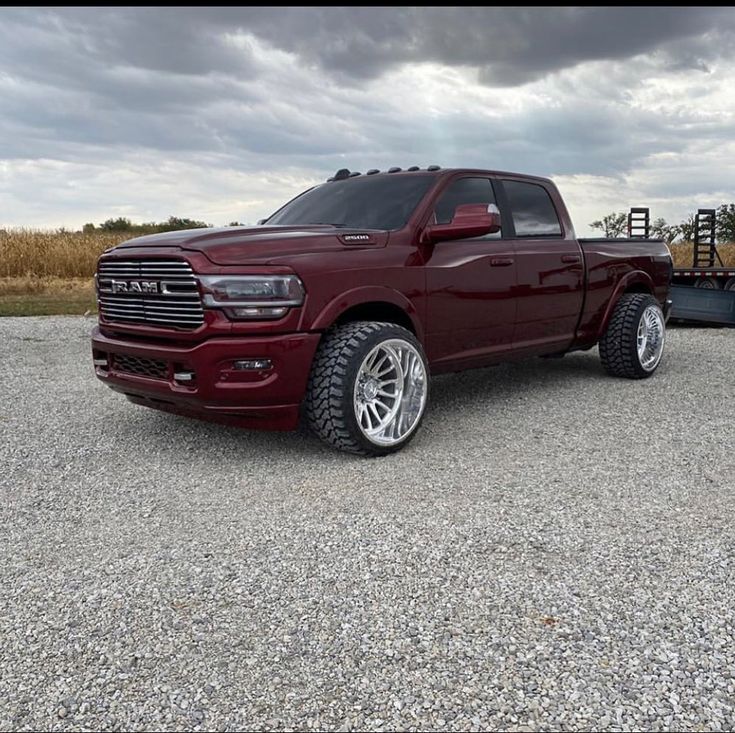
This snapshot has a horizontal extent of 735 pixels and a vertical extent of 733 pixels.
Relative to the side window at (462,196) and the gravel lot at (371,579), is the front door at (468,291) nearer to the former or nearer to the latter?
the side window at (462,196)

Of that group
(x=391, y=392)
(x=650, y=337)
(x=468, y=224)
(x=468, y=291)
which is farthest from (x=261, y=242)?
(x=650, y=337)

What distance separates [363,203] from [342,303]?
A: 1.31 metres

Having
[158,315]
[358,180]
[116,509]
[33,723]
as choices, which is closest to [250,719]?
[33,723]

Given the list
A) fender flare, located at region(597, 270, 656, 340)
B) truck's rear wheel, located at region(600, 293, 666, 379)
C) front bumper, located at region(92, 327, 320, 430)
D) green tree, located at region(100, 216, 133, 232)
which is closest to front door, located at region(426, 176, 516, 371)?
front bumper, located at region(92, 327, 320, 430)

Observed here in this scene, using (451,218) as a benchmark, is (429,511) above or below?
below

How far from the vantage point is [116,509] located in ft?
12.4

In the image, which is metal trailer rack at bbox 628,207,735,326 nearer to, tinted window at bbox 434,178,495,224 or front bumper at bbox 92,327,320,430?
tinted window at bbox 434,178,495,224

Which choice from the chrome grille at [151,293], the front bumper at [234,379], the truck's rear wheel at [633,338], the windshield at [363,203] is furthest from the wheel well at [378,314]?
the truck's rear wheel at [633,338]

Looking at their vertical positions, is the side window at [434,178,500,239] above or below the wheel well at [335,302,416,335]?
above

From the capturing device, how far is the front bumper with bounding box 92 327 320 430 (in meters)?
4.17

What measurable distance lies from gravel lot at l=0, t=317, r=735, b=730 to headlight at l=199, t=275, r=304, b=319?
981 millimetres

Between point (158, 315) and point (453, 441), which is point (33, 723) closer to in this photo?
point (158, 315)

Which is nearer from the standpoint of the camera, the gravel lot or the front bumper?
the gravel lot

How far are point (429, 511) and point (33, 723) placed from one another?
2048mm
